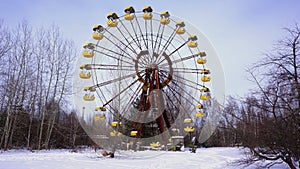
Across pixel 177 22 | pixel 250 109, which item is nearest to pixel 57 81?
pixel 177 22

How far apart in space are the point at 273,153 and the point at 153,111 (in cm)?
541

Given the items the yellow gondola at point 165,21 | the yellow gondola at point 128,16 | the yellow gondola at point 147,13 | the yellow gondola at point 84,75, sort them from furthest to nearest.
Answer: the yellow gondola at point 165,21, the yellow gondola at point 128,16, the yellow gondola at point 147,13, the yellow gondola at point 84,75

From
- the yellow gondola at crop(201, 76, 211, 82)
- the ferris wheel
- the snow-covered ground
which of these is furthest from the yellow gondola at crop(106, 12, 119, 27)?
the snow-covered ground

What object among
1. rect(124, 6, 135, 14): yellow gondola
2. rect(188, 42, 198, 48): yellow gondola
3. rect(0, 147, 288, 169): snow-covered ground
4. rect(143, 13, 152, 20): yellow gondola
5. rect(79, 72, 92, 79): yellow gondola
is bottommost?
rect(0, 147, 288, 169): snow-covered ground

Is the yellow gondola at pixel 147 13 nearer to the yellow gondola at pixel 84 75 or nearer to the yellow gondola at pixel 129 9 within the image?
the yellow gondola at pixel 129 9

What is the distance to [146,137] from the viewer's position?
16.7 m

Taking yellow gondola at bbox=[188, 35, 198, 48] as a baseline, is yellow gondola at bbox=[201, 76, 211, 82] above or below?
below

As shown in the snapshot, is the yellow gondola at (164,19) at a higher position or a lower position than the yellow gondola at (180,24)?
higher

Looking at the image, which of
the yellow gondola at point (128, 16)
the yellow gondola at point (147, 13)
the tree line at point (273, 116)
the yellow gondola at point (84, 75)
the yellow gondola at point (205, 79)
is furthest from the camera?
the yellow gondola at point (205, 79)

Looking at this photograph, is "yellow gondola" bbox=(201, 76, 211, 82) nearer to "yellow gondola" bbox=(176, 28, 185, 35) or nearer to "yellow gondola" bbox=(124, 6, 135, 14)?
"yellow gondola" bbox=(176, 28, 185, 35)

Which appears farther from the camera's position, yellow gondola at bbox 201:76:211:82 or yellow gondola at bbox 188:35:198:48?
yellow gondola at bbox 188:35:198:48

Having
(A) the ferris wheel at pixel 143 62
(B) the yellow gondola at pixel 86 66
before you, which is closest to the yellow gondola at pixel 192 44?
(A) the ferris wheel at pixel 143 62

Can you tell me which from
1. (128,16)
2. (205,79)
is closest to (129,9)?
(128,16)

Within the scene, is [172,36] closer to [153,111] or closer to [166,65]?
[166,65]
